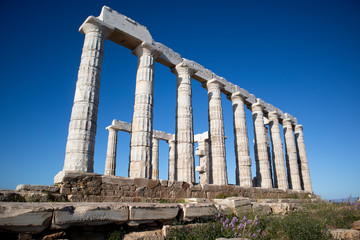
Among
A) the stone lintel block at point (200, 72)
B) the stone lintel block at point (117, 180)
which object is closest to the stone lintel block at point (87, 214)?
the stone lintel block at point (117, 180)

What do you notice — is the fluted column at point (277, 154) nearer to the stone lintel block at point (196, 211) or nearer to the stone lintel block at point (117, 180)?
the stone lintel block at point (117, 180)

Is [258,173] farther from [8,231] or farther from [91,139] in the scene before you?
[8,231]

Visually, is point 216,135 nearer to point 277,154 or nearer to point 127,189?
point 127,189

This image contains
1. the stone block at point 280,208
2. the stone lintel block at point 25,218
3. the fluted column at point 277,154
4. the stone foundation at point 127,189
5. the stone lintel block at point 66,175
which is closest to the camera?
the stone lintel block at point 25,218

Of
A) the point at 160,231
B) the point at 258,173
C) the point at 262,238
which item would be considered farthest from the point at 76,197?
the point at 258,173

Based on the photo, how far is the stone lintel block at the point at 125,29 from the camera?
1219 centimetres

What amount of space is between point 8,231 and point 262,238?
484cm

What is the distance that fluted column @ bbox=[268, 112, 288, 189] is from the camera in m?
20.5

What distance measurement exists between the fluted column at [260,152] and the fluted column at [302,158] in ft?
23.4

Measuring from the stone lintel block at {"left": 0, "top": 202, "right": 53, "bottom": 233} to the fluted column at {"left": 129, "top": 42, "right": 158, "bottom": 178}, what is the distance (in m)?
6.83

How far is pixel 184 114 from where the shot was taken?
47.3 ft

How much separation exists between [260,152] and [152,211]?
15656 millimetres

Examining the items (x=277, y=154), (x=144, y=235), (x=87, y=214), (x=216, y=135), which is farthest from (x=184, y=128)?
(x=277, y=154)

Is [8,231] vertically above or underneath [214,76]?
underneath
